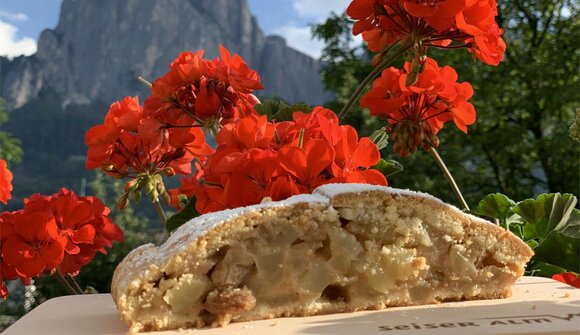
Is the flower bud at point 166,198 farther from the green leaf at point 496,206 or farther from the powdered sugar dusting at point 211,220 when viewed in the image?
the green leaf at point 496,206

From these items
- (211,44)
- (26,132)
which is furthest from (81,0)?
(26,132)

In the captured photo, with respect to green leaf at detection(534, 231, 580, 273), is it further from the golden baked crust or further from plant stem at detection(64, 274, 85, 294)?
plant stem at detection(64, 274, 85, 294)

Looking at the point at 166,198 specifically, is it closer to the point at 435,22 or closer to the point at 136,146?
the point at 136,146

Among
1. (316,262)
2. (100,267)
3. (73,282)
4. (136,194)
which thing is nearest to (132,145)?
(136,194)

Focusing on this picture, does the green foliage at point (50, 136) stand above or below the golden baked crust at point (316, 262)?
above

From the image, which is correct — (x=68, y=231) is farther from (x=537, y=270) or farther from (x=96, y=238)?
(x=537, y=270)

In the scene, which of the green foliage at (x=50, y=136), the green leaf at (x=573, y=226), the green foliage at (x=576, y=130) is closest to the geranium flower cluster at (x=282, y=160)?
the green foliage at (x=576, y=130)

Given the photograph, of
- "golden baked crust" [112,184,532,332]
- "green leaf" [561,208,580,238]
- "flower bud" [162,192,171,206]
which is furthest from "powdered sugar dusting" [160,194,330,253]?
"green leaf" [561,208,580,238]
